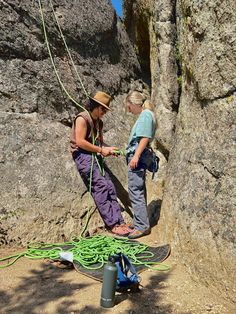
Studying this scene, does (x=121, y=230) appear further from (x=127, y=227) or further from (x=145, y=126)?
(x=145, y=126)

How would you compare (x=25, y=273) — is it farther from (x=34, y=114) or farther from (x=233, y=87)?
(x=233, y=87)

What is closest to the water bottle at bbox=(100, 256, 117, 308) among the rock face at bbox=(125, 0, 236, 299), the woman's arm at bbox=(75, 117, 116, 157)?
the rock face at bbox=(125, 0, 236, 299)

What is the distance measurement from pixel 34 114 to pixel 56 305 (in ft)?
12.3

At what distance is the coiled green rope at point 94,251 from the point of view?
5.19 metres

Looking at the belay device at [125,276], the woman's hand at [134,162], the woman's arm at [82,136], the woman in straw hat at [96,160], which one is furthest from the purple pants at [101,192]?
the belay device at [125,276]

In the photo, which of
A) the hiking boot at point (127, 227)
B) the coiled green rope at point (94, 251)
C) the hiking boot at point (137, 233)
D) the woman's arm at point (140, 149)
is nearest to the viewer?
the coiled green rope at point (94, 251)

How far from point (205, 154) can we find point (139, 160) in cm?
147

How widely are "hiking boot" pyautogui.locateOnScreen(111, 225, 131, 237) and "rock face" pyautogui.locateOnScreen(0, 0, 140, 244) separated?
419mm

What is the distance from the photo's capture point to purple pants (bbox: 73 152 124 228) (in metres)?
6.47

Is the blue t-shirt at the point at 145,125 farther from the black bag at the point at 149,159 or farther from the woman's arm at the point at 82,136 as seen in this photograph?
the woman's arm at the point at 82,136

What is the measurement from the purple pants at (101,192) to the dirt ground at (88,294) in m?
1.54

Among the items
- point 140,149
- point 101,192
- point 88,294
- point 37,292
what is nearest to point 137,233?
point 101,192

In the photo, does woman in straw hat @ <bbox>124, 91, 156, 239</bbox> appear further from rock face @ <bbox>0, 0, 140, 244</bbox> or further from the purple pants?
rock face @ <bbox>0, 0, 140, 244</bbox>

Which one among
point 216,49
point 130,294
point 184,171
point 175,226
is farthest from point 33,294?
point 216,49
